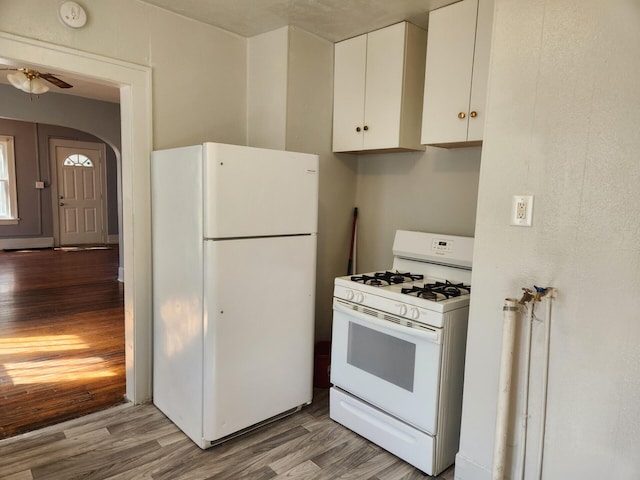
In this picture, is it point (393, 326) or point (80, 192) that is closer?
point (393, 326)

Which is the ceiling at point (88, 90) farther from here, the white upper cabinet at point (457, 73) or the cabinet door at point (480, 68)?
the cabinet door at point (480, 68)

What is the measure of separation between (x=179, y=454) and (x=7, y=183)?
8.20 m

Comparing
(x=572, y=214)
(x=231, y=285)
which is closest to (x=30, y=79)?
(x=231, y=285)

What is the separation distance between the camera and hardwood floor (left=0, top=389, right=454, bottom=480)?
2.06 metres

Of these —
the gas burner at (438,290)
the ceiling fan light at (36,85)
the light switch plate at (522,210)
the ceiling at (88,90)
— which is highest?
the ceiling at (88,90)

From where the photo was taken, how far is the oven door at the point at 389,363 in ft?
6.72

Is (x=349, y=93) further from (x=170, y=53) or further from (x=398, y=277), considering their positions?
(x=398, y=277)

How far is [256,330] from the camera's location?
92.7 inches

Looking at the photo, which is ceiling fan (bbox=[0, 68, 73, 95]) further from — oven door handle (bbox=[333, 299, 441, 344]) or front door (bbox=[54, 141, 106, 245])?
front door (bbox=[54, 141, 106, 245])

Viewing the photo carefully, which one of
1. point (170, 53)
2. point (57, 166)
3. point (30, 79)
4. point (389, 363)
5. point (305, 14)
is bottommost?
point (389, 363)

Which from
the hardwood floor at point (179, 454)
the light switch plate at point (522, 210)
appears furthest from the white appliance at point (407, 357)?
the light switch plate at point (522, 210)

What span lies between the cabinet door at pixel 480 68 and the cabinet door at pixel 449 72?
1.2 inches

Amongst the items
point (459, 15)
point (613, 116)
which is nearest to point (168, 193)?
point (459, 15)

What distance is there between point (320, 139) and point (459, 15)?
1141mm
